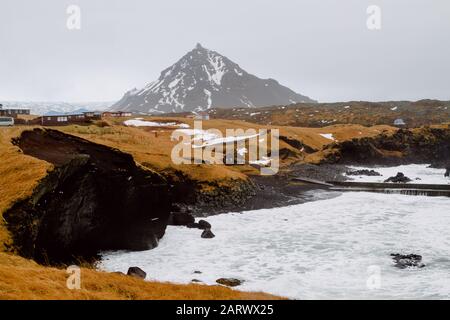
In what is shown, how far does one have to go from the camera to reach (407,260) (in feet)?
82.4

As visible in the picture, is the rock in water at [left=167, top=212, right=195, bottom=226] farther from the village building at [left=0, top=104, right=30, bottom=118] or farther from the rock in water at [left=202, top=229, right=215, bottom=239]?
the village building at [left=0, top=104, right=30, bottom=118]

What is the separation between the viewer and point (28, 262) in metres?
15.5

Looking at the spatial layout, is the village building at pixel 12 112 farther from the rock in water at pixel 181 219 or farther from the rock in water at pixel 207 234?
the rock in water at pixel 207 234

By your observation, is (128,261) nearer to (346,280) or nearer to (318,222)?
(346,280)

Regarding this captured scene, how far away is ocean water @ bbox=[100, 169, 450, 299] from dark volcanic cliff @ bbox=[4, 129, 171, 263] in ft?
5.01

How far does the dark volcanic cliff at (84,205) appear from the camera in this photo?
20.5m

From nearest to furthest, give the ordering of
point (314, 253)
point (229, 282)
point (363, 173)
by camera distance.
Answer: point (229, 282)
point (314, 253)
point (363, 173)

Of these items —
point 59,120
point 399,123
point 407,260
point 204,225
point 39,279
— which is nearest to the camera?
point 39,279

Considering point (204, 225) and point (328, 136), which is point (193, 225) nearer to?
point (204, 225)

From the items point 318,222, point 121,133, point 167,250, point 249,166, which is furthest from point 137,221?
point 249,166

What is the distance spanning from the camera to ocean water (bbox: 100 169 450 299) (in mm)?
21094

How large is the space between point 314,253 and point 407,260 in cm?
577

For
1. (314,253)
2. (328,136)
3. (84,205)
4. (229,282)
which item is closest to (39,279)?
(229,282)
